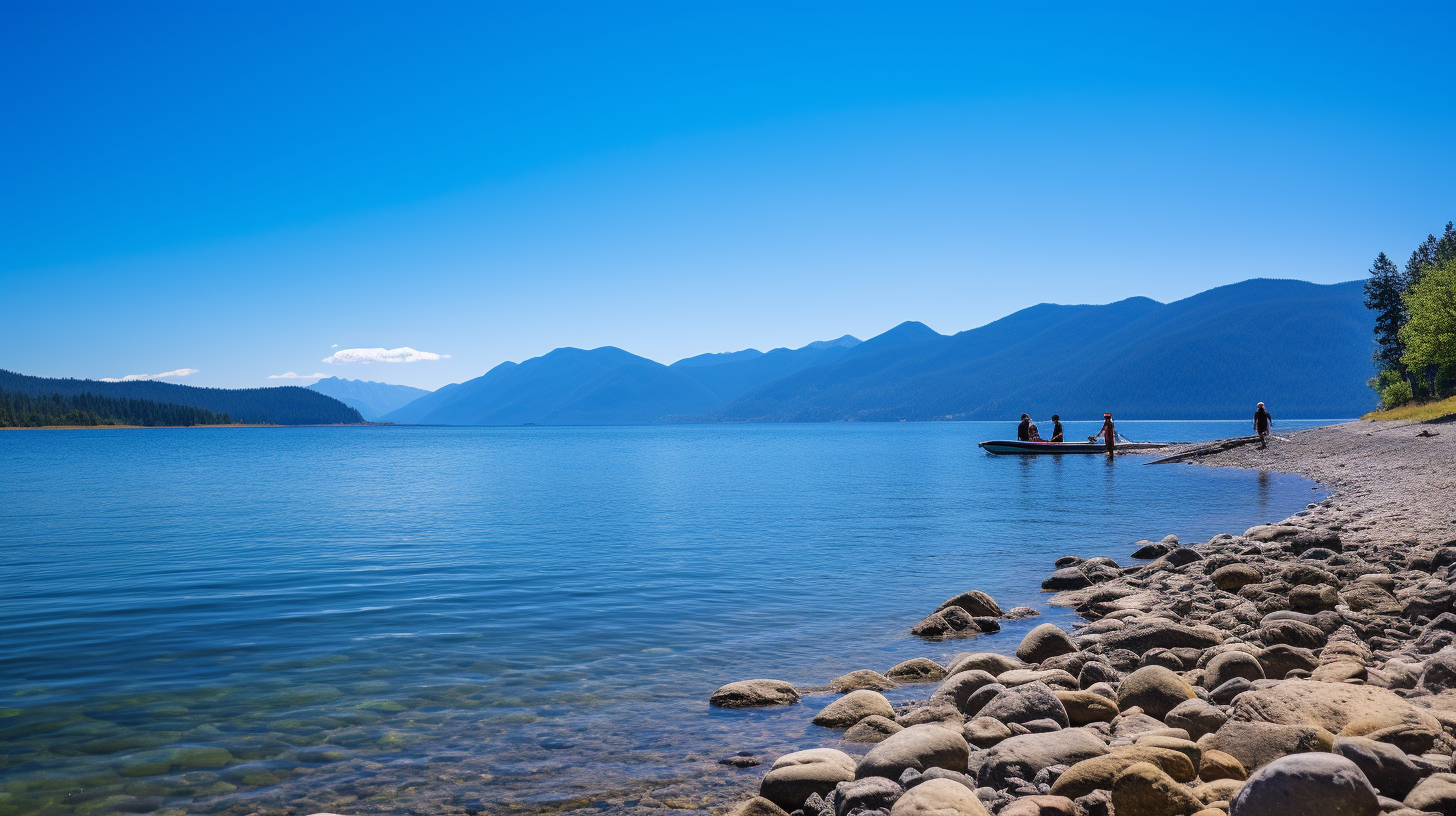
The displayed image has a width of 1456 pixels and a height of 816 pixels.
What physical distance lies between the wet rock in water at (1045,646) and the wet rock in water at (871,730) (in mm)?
2609

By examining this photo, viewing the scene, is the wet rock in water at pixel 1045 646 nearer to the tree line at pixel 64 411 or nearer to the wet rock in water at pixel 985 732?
the wet rock in water at pixel 985 732

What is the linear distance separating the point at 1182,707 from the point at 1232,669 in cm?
142

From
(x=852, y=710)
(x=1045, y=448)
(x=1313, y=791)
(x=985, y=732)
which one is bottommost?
(x=852, y=710)

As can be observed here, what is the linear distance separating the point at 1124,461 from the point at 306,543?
48.0 m

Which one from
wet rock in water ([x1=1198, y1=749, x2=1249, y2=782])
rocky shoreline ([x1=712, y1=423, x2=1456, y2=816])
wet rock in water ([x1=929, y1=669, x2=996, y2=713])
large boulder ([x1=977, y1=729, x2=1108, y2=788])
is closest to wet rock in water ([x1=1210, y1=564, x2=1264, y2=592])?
rocky shoreline ([x1=712, y1=423, x2=1456, y2=816])

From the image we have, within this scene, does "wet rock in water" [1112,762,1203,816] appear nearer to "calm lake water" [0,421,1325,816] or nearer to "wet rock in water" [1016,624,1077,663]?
"calm lake water" [0,421,1325,816]

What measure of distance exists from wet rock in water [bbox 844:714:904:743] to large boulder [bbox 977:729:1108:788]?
1.68 metres

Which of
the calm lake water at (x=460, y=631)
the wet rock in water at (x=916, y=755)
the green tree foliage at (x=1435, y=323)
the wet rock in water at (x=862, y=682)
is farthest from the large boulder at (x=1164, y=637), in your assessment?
the green tree foliage at (x=1435, y=323)

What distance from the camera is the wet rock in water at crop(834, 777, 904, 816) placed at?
5488 millimetres

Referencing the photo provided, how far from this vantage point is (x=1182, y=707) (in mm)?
Answer: 6562

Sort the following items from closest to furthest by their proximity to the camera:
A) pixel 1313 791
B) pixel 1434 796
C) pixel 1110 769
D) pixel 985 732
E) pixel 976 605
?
pixel 1313 791
pixel 1434 796
pixel 1110 769
pixel 985 732
pixel 976 605

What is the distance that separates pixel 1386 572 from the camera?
1227 cm

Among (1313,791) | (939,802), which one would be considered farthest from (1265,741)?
(939,802)

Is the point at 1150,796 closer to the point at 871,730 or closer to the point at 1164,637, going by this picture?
the point at 871,730
